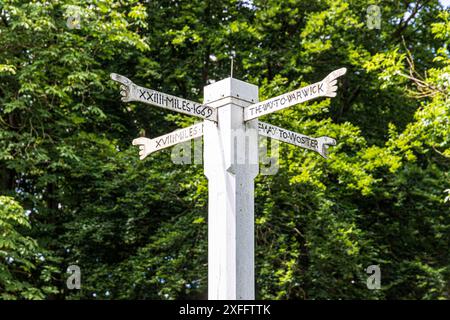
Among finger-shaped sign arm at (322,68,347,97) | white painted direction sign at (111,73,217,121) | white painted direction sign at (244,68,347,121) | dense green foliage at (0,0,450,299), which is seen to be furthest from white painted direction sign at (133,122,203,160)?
dense green foliage at (0,0,450,299)

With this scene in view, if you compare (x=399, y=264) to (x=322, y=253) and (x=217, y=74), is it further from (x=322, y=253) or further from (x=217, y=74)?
(x=217, y=74)

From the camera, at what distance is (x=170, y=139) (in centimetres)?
462

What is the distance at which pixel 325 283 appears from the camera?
42.1 ft

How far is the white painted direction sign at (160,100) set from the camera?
14.2ft

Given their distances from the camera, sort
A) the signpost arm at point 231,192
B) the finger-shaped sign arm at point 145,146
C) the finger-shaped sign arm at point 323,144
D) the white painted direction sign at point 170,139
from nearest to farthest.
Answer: the signpost arm at point 231,192, the white painted direction sign at point 170,139, the finger-shaped sign arm at point 145,146, the finger-shaped sign arm at point 323,144

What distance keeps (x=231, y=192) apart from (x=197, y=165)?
27.7 feet

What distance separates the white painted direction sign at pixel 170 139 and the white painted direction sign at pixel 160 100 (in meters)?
0.12

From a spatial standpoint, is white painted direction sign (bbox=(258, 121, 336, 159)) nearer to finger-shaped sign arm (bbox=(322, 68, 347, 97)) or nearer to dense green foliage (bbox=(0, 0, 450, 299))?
finger-shaped sign arm (bbox=(322, 68, 347, 97))

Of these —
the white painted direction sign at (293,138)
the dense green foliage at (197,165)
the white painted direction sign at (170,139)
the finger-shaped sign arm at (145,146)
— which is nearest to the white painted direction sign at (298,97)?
the white painted direction sign at (293,138)

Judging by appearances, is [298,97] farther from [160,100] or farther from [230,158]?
[160,100]

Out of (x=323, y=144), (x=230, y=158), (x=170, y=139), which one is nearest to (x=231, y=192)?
(x=230, y=158)

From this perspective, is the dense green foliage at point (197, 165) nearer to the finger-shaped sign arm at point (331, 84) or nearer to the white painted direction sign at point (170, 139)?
the white painted direction sign at point (170, 139)

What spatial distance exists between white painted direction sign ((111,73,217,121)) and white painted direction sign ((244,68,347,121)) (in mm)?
208

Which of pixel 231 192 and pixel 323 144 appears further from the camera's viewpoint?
pixel 323 144
